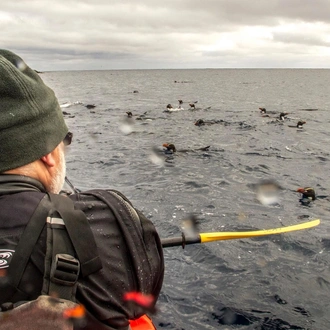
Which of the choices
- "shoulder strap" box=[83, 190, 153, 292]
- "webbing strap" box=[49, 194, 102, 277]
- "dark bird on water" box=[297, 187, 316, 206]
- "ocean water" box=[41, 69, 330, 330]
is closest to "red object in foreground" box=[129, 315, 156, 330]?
"ocean water" box=[41, 69, 330, 330]

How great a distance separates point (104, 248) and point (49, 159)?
0.56 m

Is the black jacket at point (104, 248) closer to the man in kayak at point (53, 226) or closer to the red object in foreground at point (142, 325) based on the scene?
the man in kayak at point (53, 226)

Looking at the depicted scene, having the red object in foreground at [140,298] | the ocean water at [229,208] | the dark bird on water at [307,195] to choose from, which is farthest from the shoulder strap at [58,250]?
the dark bird on water at [307,195]

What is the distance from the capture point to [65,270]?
1.68m

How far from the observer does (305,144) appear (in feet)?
66.8

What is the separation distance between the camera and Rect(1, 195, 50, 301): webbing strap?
169cm

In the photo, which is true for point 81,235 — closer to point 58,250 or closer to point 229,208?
point 58,250

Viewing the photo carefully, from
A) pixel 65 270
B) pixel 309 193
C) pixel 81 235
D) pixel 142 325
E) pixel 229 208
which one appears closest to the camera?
pixel 65 270

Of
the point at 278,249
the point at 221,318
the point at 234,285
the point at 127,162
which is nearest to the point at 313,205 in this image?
the point at 278,249

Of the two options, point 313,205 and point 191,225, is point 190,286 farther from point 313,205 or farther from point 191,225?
point 313,205

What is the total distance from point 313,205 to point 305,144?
10063mm

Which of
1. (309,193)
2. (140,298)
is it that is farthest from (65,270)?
(309,193)

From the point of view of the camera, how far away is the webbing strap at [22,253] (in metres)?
1.69

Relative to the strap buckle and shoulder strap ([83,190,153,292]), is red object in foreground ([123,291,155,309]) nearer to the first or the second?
shoulder strap ([83,190,153,292])
